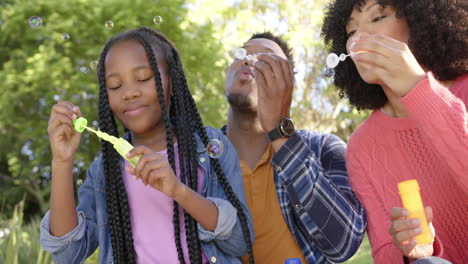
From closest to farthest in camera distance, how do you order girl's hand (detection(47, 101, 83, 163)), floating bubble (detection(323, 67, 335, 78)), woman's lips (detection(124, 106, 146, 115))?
1. girl's hand (detection(47, 101, 83, 163))
2. woman's lips (detection(124, 106, 146, 115))
3. floating bubble (detection(323, 67, 335, 78))

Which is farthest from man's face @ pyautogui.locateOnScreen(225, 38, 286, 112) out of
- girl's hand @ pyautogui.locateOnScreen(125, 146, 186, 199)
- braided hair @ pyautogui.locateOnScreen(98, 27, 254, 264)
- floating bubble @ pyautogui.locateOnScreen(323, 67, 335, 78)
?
girl's hand @ pyautogui.locateOnScreen(125, 146, 186, 199)

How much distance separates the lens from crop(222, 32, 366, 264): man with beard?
2355 mm

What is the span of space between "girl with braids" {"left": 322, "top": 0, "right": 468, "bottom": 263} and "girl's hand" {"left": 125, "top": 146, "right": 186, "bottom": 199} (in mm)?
723

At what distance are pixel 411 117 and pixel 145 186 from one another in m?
1.06

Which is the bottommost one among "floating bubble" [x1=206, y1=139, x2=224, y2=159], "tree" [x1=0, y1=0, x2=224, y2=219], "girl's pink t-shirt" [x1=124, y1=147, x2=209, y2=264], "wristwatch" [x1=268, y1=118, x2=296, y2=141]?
"girl's pink t-shirt" [x1=124, y1=147, x2=209, y2=264]

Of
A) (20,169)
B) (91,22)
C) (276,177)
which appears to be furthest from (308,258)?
(20,169)

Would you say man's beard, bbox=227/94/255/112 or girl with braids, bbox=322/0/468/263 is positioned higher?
man's beard, bbox=227/94/255/112

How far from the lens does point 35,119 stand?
8.49m

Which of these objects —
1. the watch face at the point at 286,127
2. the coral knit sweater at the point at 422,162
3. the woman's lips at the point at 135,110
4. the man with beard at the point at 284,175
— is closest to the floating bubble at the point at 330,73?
the man with beard at the point at 284,175

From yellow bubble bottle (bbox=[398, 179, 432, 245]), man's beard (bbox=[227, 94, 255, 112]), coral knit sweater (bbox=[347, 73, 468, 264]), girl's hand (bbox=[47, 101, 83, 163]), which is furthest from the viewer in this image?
man's beard (bbox=[227, 94, 255, 112])

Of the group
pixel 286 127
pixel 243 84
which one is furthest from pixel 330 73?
pixel 243 84

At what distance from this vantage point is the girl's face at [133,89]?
226cm

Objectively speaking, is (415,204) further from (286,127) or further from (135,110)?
(135,110)

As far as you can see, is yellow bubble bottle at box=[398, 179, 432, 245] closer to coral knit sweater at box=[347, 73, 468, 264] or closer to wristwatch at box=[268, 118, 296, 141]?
coral knit sweater at box=[347, 73, 468, 264]
